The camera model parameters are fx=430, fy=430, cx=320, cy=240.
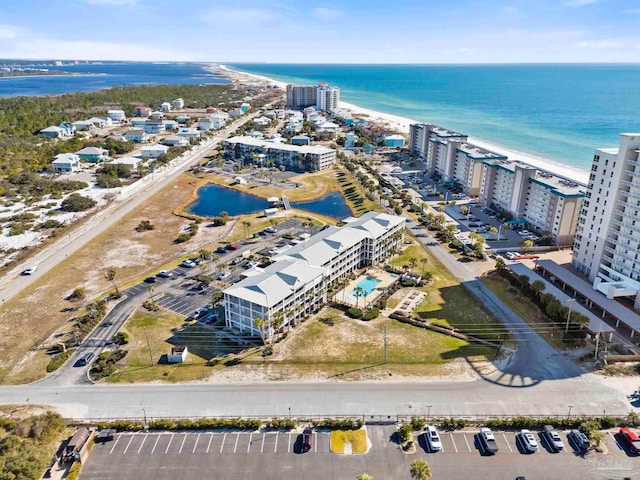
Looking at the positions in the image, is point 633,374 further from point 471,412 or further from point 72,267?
point 72,267

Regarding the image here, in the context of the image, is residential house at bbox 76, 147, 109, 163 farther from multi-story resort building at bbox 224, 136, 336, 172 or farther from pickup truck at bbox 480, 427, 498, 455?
pickup truck at bbox 480, 427, 498, 455

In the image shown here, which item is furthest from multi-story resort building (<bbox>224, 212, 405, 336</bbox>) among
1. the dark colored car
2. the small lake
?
the small lake

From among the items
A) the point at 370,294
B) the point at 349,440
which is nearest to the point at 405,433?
the point at 349,440

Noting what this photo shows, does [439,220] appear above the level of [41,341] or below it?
above

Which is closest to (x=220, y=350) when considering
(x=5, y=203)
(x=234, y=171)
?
(x=5, y=203)

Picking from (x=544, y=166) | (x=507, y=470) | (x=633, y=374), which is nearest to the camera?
(x=507, y=470)

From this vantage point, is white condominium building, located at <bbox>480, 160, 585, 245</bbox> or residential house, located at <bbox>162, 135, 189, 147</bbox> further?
residential house, located at <bbox>162, 135, 189, 147</bbox>
